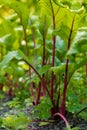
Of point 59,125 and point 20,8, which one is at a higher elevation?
point 20,8

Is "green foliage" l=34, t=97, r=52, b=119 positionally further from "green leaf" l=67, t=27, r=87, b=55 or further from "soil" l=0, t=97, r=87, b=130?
"green leaf" l=67, t=27, r=87, b=55

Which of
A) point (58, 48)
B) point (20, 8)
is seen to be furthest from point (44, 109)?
point (20, 8)

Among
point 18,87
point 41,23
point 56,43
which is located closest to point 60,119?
point 56,43

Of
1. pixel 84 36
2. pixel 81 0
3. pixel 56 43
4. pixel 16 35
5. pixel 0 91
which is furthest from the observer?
pixel 0 91

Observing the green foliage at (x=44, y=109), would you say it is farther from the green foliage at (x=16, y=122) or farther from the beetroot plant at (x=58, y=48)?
the green foliage at (x=16, y=122)

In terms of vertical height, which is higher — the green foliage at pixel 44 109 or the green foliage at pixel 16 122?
the green foliage at pixel 16 122

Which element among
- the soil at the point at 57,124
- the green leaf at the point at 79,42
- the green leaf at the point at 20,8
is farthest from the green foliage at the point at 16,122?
the green leaf at the point at 20,8

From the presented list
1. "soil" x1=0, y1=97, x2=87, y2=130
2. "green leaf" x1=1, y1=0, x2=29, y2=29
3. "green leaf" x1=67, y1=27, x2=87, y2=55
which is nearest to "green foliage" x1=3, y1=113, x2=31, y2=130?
"soil" x1=0, y1=97, x2=87, y2=130

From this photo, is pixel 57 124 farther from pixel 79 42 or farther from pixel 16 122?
pixel 79 42

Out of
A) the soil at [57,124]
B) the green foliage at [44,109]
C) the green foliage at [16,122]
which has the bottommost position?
the soil at [57,124]

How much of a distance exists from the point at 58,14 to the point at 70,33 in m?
0.15

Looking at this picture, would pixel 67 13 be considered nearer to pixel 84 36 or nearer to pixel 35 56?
pixel 84 36

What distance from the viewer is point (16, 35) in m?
3.60

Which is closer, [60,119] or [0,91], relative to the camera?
[60,119]
